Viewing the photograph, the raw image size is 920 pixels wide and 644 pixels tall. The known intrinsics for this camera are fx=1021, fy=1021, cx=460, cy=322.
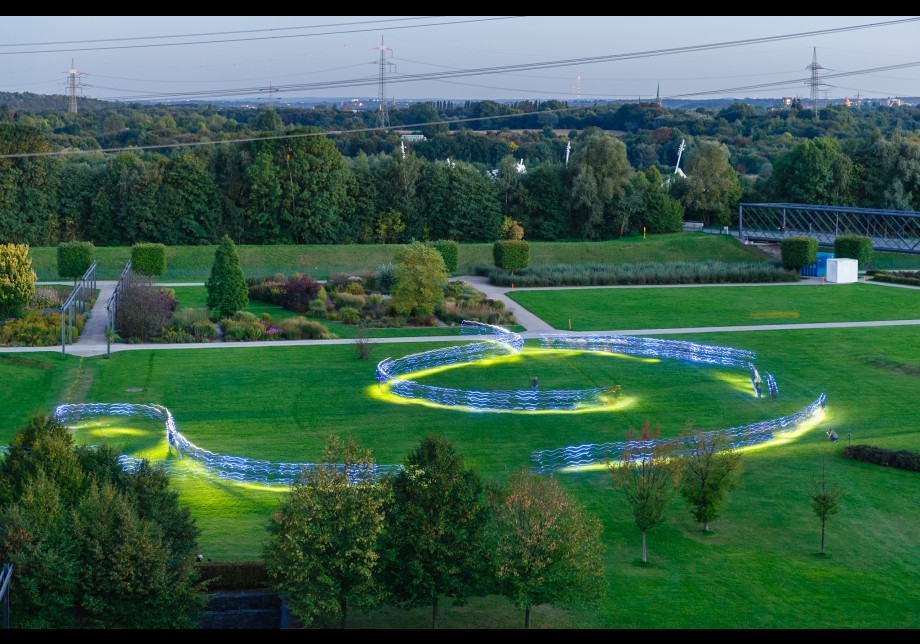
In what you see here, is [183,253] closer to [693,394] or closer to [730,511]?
[693,394]

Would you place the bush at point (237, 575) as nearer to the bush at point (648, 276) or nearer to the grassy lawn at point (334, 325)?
the grassy lawn at point (334, 325)

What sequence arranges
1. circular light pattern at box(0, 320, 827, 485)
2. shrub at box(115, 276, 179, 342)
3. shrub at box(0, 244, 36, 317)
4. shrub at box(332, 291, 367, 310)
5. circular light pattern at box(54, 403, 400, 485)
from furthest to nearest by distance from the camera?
shrub at box(332, 291, 367, 310) < shrub at box(0, 244, 36, 317) < shrub at box(115, 276, 179, 342) < circular light pattern at box(0, 320, 827, 485) < circular light pattern at box(54, 403, 400, 485)

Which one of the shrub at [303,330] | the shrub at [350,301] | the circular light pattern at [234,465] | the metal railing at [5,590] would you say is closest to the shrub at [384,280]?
the shrub at [350,301]

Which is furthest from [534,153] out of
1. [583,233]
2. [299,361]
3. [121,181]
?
[299,361]

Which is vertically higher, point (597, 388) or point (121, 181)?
point (121, 181)

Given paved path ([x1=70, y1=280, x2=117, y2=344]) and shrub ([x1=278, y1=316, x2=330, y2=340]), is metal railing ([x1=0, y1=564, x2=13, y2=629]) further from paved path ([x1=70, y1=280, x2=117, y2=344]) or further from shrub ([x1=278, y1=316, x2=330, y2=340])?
shrub ([x1=278, y1=316, x2=330, y2=340])

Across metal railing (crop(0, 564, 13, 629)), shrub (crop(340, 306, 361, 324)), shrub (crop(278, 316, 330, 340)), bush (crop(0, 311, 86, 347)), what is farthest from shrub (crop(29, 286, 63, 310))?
metal railing (crop(0, 564, 13, 629))
